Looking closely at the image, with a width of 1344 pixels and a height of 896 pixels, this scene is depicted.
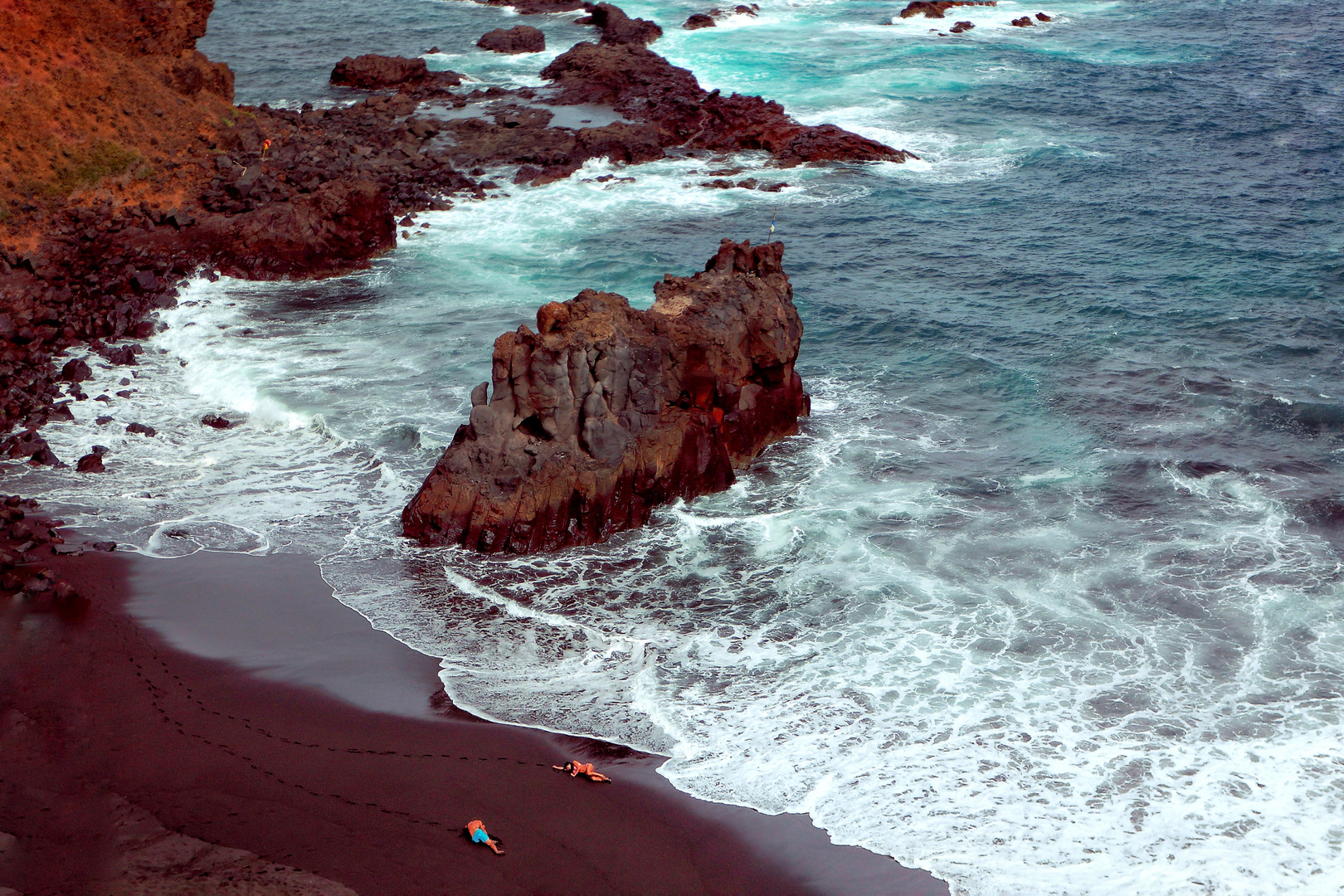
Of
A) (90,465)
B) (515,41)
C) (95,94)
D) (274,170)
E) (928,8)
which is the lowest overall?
(90,465)

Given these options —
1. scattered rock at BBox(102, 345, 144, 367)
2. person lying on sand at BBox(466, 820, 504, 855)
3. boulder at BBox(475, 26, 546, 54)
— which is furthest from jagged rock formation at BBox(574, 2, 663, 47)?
person lying on sand at BBox(466, 820, 504, 855)

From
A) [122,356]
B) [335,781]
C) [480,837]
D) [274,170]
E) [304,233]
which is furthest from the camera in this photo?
[274,170]

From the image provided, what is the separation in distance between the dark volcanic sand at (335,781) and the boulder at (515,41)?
170 feet

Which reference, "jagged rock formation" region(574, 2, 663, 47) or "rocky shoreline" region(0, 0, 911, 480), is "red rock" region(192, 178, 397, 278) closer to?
"rocky shoreline" region(0, 0, 911, 480)

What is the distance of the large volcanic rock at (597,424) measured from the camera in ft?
73.8

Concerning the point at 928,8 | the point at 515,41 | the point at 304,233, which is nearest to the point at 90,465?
the point at 304,233

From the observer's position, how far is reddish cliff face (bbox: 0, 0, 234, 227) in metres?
37.8

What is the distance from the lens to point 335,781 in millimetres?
16297

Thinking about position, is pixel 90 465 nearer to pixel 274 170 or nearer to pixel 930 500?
pixel 930 500

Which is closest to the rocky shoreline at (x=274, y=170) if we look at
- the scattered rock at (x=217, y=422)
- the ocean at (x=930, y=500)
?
the ocean at (x=930, y=500)

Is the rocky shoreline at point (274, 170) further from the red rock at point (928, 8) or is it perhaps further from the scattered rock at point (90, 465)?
the red rock at point (928, 8)

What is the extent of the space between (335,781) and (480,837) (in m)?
2.51

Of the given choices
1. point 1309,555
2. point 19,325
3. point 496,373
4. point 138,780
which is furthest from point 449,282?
point 1309,555

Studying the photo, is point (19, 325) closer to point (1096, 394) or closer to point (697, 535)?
point (697, 535)
